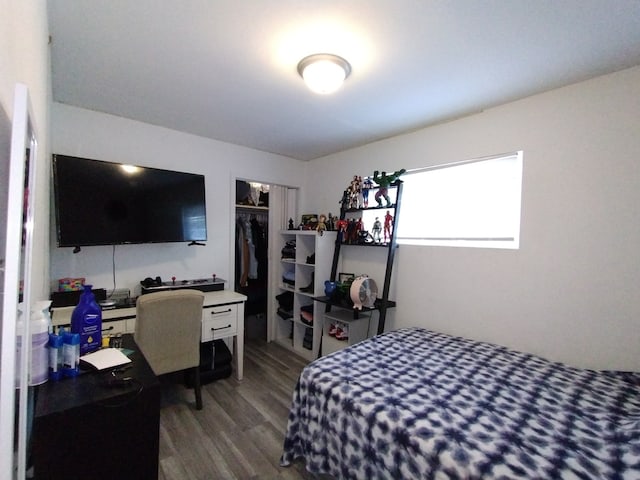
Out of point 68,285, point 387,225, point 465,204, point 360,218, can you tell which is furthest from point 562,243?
point 68,285

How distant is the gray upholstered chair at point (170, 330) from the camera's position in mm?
1940

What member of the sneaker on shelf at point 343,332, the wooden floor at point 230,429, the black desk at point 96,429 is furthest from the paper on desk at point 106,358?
the sneaker on shelf at point 343,332

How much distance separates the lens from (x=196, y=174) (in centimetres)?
291

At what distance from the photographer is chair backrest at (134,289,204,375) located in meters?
1.94

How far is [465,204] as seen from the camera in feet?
8.35

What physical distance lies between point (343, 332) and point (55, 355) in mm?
2309

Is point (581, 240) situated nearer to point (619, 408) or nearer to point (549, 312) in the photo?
point (549, 312)

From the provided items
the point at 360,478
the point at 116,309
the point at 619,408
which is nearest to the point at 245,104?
the point at 116,309

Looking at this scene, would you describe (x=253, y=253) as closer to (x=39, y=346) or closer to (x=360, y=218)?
(x=360, y=218)

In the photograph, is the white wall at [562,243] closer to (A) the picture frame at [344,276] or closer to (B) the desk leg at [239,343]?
(A) the picture frame at [344,276]

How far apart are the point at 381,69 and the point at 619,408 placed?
2.19 m

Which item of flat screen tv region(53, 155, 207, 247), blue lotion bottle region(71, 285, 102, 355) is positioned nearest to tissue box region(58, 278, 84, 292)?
flat screen tv region(53, 155, 207, 247)

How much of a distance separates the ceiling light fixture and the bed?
172cm

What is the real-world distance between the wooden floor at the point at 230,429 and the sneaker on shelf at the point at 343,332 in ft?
1.90
